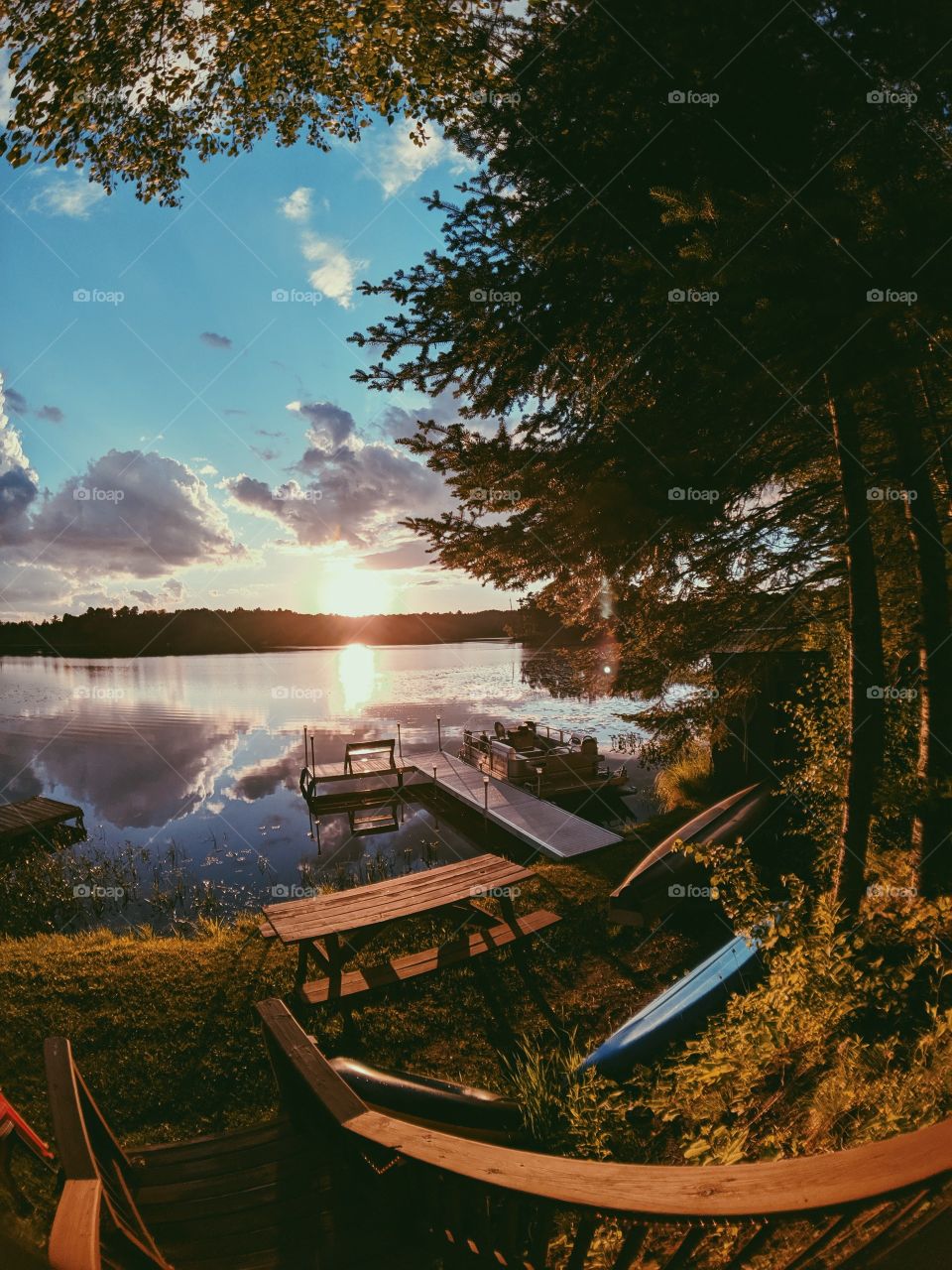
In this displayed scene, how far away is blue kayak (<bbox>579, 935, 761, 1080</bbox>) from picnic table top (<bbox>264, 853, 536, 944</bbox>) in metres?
2.04

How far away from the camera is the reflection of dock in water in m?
14.2

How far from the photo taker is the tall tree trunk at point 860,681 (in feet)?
16.7

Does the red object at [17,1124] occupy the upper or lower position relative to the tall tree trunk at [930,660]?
lower

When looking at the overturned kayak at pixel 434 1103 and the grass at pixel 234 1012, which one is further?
the grass at pixel 234 1012

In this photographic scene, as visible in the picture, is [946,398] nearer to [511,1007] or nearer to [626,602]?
[626,602]

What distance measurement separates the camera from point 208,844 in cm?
1744

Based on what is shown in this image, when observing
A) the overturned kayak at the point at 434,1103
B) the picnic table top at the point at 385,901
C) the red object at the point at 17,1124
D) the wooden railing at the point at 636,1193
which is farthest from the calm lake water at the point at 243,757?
the red object at the point at 17,1124

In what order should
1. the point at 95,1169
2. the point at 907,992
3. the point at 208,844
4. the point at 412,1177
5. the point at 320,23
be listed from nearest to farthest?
the point at 95,1169, the point at 412,1177, the point at 907,992, the point at 320,23, the point at 208,844

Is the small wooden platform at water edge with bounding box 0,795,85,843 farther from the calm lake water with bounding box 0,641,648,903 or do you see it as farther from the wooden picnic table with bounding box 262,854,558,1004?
the wooden picnic table with bounding box 262,854,558,1004

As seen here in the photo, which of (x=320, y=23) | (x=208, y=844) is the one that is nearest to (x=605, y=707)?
(x=208, y=844)

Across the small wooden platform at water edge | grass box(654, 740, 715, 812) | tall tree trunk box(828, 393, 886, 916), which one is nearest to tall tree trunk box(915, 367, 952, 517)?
tall tree trunk box(828, 393, 886, 916)

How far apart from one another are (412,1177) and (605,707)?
4366 cm

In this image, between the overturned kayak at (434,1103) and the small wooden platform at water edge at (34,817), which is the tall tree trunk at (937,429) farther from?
the small wooden platform at water edge at (34,817)

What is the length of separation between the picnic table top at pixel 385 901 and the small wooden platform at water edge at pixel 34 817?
1502 cm
